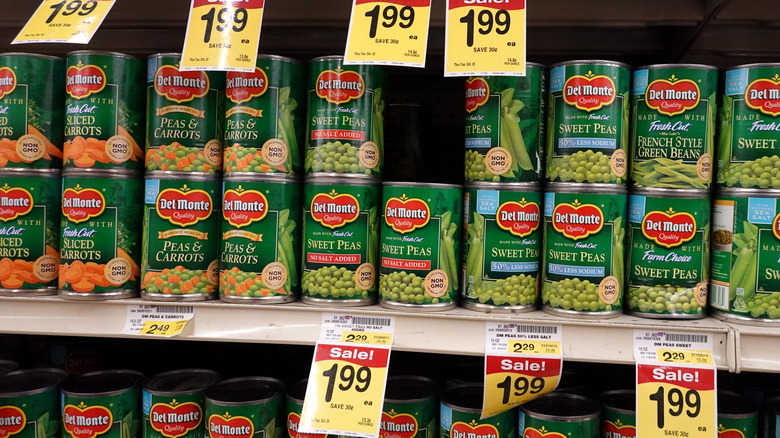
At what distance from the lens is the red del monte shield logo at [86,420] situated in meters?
1.26

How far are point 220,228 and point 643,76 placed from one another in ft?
3.11

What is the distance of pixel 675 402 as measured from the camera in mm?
1068

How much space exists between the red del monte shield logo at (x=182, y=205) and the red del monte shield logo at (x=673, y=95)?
0.95 m

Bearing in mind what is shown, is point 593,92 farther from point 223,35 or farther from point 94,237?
point 94,237

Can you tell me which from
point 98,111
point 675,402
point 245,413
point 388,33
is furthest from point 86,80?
point 675,402

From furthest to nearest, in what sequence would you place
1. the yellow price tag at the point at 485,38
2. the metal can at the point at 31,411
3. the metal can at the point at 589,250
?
the metal can at the point at 31,411 → the metal can at the point at 589,250 → the yellow price tag at the point at 485,38

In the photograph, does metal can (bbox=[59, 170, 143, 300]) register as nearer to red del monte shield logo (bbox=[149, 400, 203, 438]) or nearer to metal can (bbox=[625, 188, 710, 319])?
red del monte shield logo (bbox=[149, 400, 203, 438])

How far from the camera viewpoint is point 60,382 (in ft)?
4.43

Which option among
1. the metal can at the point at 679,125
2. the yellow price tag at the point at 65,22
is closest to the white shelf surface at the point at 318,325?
the metal can at the point at 679,125

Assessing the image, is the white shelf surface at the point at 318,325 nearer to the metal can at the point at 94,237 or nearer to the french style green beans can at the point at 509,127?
the metal can at the point at 94,237

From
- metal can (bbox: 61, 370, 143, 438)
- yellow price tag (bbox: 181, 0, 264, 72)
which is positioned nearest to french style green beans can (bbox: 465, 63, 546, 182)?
yellow price tag (bbox: 181, 0, 264, 72)

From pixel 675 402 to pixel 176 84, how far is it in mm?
1171

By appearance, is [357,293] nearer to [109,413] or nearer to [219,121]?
[219,121]

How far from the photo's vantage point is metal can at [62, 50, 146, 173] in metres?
1.24
